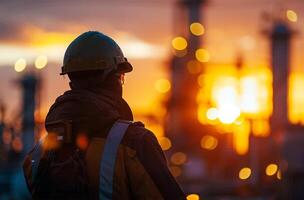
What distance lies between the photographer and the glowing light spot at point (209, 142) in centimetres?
8375

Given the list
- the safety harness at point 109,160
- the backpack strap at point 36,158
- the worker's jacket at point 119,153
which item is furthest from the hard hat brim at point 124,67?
the backpack strap at point 36,158

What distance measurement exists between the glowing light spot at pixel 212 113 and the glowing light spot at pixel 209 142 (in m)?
2.24

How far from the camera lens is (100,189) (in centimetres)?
427

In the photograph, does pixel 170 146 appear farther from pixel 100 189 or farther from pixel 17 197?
pixel 100 189

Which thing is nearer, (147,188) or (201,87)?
(147,188)

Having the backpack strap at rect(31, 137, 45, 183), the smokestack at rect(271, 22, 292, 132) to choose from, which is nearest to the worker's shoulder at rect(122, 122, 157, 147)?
the backpack strap at rect(31, 137, 45, 183)

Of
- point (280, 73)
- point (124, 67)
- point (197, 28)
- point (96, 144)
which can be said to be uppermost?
point (197, 28)

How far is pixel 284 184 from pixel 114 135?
24.2 meters

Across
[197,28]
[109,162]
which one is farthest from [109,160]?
[197,28]

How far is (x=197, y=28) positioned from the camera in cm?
8700

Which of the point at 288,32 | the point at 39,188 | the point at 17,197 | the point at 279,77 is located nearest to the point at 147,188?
the point at 39,188

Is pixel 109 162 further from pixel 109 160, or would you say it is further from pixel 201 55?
pixel 201 55

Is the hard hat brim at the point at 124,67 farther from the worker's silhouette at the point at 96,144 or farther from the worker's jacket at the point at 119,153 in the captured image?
the worker's jacket at the point at 119,153

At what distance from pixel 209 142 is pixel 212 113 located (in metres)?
4.31
